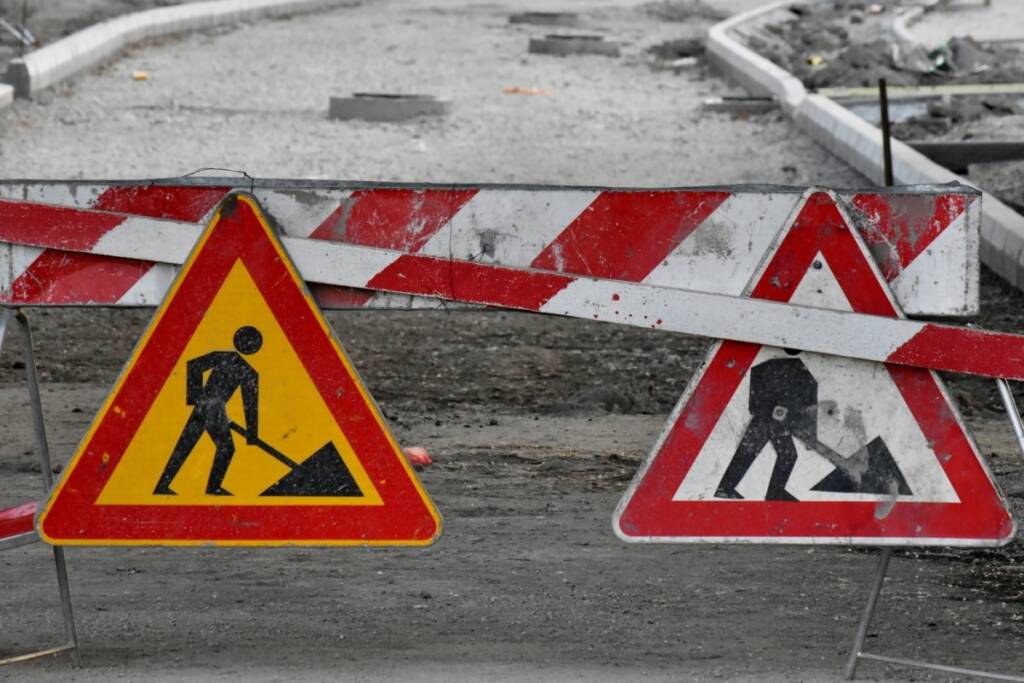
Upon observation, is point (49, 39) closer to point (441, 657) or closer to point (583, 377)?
point (583, 377)

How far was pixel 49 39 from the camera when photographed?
869 inches

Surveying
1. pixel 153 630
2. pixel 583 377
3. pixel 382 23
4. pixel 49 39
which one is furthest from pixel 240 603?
pixel 382 23

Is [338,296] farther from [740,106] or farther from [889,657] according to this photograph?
[740,106]

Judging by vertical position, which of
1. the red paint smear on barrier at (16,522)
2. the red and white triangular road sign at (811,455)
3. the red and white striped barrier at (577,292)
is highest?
the red and white striped barrier at (577,292)

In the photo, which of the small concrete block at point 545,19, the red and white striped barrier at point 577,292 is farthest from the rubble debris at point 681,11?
the red and white striped barrier at point 577,292

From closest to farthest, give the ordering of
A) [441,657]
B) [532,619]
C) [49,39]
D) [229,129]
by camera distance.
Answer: [441,657] < [532,619] < [229,129] < [49,39]

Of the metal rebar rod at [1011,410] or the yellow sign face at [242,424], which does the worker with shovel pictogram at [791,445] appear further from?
the yellow sign face at [242,424]

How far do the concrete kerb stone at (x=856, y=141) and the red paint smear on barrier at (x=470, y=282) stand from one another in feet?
7.34

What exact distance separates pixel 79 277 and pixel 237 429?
548 mm

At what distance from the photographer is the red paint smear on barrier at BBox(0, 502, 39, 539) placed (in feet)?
14.7

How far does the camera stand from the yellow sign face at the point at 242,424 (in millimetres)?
4121

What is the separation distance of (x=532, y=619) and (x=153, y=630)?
107 cm

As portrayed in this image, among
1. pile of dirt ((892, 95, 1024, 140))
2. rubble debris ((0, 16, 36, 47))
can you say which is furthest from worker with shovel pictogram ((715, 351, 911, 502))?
rubble debris ((0, 16, 36, 47))

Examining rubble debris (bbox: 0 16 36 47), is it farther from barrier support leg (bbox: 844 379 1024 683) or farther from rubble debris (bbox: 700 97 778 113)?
barrier support leg (bbox: 844 379 1024 683)
